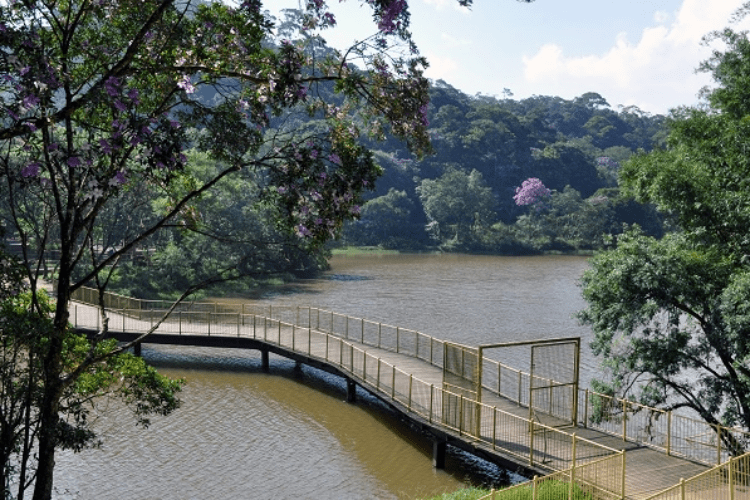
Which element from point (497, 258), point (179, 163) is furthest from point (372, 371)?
point (497, 258)

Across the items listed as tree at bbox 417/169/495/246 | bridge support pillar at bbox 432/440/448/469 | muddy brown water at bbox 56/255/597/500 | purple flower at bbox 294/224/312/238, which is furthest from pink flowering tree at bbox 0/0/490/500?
tree at bbox 417/169/495/246

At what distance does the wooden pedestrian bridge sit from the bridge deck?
0.04 meters

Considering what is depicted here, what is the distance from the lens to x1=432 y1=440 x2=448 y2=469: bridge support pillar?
61.5ft

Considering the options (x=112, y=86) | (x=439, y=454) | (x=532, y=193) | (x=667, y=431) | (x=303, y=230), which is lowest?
(x=439, y=454)

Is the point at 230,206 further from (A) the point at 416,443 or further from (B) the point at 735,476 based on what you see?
(B) the point at 735,476

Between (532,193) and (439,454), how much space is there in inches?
3355

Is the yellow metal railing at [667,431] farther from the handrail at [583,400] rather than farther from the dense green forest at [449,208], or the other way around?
the dense green forest at [449,208]

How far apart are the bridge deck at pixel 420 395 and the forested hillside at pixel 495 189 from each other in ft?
188

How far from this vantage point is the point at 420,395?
20.2 meters

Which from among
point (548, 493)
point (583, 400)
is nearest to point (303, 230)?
point (548, 493)

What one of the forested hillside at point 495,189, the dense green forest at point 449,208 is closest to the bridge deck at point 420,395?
the dense green forest at point 449,208

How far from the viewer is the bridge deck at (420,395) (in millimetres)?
15117

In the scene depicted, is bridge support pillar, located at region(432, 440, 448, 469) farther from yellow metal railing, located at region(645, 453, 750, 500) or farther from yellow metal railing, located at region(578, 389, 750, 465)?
yellow metal railing, located at region(645, 453, 750, 500)

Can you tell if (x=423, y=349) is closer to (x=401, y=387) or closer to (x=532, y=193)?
(x=401, y=387)
